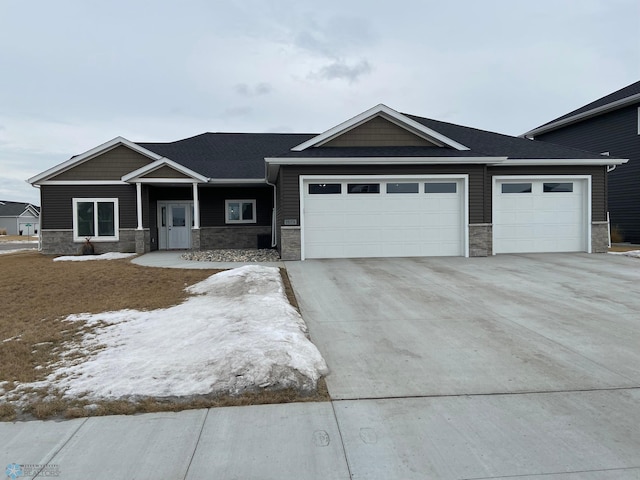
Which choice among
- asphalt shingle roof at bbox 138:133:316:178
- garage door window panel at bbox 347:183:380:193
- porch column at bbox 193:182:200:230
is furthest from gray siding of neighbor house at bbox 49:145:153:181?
garage door window panel at bbox 347:183:380:193

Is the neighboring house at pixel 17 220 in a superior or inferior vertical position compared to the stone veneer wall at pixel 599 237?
superior

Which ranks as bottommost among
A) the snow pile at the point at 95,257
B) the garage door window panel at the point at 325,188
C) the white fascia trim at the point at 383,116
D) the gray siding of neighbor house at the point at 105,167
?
the snow pile at the point at 95,257

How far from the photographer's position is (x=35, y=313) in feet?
23.8

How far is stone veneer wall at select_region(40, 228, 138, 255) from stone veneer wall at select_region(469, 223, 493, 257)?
41.4 ft

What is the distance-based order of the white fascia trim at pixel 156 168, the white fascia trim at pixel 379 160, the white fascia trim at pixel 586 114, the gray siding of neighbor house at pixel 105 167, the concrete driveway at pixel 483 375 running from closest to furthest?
the concrete driveway at pixel 483 375 → the white fascia trim at pixel 379 160 → the white fascia trim at pixel 156 168 → the gray siding of neighbor house at pixel 105 167 → the white fascia trim at pixel 586 114

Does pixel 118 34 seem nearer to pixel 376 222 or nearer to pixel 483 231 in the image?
pixel 376 222

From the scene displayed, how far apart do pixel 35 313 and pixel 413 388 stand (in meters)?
6.51

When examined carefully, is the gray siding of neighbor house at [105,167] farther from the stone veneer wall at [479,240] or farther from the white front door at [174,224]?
the stone veneer wall at [479,240]

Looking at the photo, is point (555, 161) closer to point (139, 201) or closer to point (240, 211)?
point (240, 211)

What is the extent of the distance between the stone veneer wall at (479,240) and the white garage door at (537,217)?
92 centimetres

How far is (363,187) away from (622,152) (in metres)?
15.5

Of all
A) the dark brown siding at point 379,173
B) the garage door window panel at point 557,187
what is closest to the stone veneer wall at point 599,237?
the garage door window panel at point 557,187

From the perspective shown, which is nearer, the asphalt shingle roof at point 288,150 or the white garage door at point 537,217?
the asphalt shingle roof at point 288,150

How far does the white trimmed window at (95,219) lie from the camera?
17000 mm
